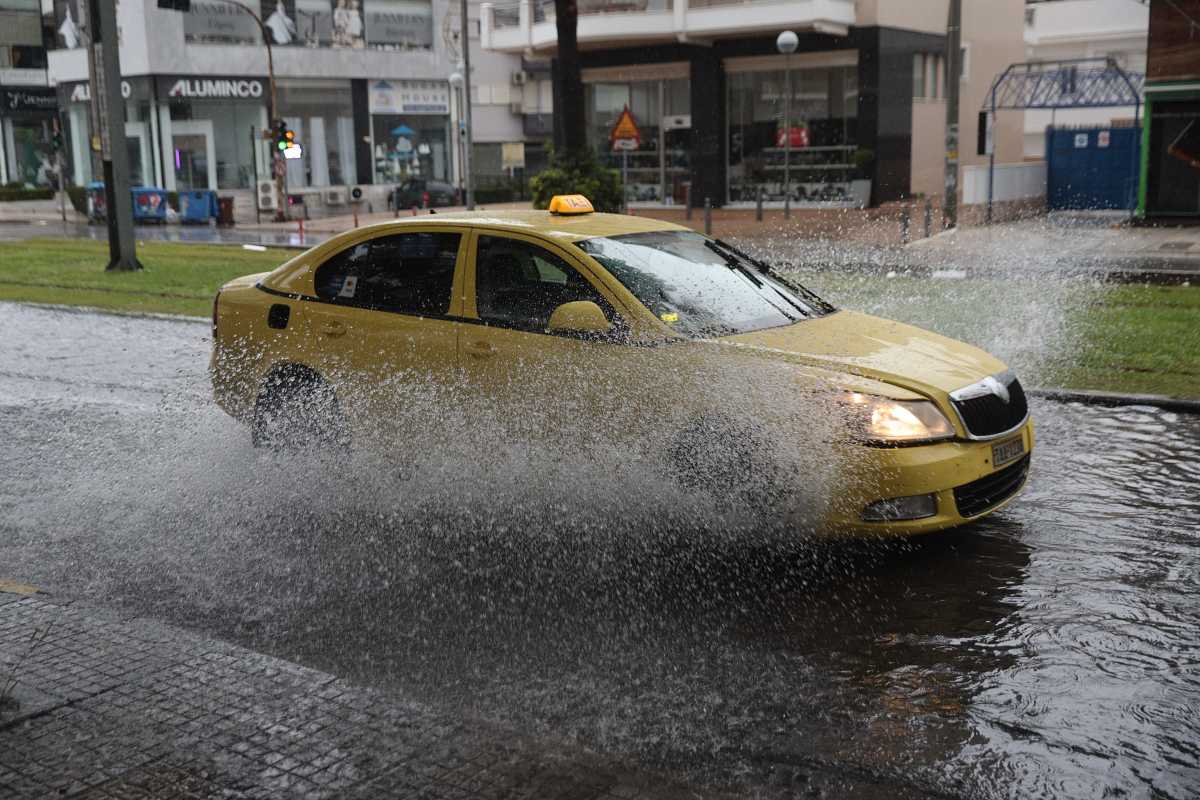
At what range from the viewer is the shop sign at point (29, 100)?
188 feet

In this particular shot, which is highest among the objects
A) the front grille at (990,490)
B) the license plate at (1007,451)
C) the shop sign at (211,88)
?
the shop sign at (211,88)

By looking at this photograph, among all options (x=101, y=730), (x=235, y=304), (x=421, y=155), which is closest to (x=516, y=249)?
(x=235, y=304)

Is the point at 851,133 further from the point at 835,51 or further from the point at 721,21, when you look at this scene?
the point at 721,21

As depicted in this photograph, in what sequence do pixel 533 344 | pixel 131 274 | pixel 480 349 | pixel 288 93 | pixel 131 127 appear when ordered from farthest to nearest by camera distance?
1. pixel 288 93
2. pixel 131 127
3. pixel 131 274
4. pixel 480 349
5. pixel 533 344

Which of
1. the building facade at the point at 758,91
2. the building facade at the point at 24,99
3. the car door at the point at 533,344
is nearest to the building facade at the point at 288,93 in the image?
the building facade at the point at 24,99

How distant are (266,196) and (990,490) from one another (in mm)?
38094

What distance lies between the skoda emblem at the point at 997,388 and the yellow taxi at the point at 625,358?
13 millimetres

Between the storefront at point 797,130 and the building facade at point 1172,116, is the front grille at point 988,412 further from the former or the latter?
the storefront at point 797,130

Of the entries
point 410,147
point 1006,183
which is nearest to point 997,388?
point 1006,183

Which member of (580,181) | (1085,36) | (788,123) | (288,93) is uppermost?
(1085,36)

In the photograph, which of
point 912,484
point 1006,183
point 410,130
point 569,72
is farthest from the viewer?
point 410,130

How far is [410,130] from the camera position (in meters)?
53.8

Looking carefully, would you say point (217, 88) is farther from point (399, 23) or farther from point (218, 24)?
point (399, 23)

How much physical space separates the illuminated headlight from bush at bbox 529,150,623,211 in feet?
70.5
